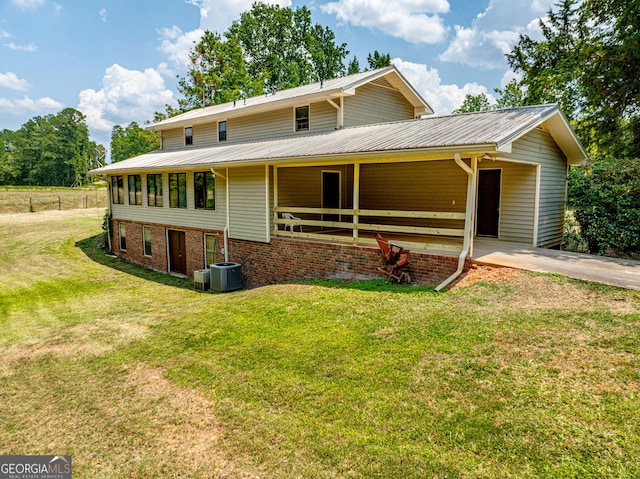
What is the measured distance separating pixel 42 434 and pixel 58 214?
31.5 m

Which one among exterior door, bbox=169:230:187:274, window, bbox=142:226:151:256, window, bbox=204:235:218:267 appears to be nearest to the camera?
window, bbox=204:235:218:267

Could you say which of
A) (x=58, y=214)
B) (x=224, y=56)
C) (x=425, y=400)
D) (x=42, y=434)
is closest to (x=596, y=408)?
(x=425, y=400)

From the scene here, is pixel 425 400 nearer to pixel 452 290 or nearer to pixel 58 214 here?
pixel 452 290

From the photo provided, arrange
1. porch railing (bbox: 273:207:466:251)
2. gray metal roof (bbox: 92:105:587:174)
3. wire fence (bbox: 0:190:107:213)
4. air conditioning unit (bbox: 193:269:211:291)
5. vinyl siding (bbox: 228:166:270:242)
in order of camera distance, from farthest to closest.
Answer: wire fence (bbox: 0:190:107:213) < air conditioning unit (bbox: 193:269:211:291) < vinyl siding (bbox: 228:166:270:242) < porch railing (bbox: 273:207:466:251) < gray metal roof (bbox: 92:105:587:174)

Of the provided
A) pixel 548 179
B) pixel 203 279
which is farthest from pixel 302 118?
pixel 548 179

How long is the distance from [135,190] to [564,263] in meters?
17.3

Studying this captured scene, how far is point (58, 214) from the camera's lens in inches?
1225

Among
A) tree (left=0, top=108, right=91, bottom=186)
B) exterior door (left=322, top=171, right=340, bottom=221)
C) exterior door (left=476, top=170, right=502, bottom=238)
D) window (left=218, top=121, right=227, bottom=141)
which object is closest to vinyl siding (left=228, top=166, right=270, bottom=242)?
exterior door (left=322, top=171, right=340, bottom=221)

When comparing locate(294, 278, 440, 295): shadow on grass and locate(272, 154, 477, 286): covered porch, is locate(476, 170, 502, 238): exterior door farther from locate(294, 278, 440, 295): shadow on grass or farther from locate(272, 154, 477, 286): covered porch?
locate(294, 278, 440, 295): shadow on grass

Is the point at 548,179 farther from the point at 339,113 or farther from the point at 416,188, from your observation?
the point at 339,113

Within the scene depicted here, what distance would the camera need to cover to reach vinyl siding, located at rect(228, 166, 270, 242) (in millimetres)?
12578

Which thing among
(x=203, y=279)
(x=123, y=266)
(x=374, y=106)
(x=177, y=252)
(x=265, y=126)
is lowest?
(x=123, y=266)

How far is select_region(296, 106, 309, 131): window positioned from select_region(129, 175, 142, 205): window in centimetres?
821

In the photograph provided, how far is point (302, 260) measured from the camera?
448 inches
